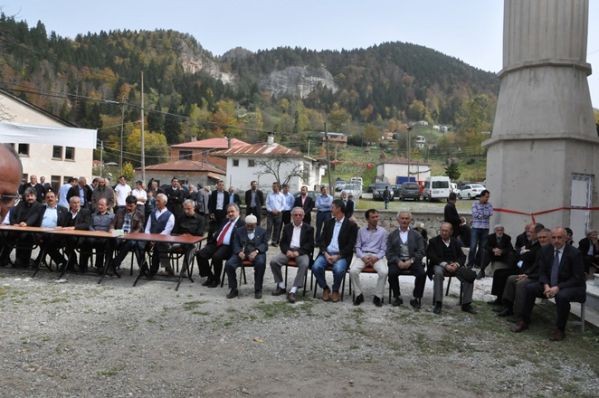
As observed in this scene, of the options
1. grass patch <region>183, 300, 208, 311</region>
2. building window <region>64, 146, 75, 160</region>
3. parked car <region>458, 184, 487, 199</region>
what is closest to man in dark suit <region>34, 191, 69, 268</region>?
grass patch <region>183, 300, 208, 311</region>

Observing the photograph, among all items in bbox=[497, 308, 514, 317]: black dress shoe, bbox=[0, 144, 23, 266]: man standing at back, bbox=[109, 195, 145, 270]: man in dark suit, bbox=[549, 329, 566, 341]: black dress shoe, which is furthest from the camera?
bbox=[109, 195, 145, 270]: man in dark suit

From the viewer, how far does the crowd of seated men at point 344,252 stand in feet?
18.5

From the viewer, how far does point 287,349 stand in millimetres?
4668

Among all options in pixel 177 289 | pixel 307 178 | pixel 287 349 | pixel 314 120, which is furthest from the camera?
pixel 314 120

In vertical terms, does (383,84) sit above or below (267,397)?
above

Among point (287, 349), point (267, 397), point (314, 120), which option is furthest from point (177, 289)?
point (314, 120)

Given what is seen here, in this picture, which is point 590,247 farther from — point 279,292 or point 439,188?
point 439,188

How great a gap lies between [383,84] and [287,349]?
532 feet

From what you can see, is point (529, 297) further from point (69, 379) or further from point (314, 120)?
point (314, 120)

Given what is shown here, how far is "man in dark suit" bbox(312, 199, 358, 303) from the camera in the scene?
259 inches

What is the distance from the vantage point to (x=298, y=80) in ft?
590

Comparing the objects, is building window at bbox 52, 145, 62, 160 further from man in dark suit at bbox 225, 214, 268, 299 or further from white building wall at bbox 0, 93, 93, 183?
man in dark suit at bbox 225, 214, 268, 299

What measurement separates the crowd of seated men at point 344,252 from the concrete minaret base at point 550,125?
1031 mm

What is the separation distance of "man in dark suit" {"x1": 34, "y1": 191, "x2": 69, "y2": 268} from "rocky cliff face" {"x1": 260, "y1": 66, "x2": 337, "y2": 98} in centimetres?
16499
